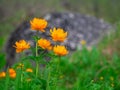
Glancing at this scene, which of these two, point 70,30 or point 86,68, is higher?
point 70,30

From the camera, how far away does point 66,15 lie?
30.2ft

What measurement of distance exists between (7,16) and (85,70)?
1253cm

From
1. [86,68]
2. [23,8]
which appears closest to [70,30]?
[86,68]

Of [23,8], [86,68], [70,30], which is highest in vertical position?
[23,8]

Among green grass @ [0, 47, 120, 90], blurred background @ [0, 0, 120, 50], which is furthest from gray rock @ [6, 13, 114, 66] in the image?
blurred background @ [0, 0, 120, 50]

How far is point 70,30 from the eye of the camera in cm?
873

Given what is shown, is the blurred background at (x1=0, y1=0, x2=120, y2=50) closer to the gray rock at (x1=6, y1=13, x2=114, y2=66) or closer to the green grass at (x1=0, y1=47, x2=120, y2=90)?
the gray rock at (x1=6, y1=13, x2=114, y2=66)

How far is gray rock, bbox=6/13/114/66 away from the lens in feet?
26.3

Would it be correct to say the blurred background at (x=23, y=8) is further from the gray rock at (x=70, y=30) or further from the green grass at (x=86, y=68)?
the green grass at (x=86, y=68)

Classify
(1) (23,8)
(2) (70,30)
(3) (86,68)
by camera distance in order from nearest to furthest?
1. (3) (86,68)
2. (2) (70,30)
3. (1) (23,8)

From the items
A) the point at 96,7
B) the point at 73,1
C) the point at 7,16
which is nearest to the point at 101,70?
the point at 7,16

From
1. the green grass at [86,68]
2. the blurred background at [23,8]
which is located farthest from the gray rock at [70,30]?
the blurred background at [23,8]

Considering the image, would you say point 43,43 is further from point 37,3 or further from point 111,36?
point 37,3

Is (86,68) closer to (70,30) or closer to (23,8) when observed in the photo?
(70,30)
